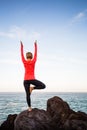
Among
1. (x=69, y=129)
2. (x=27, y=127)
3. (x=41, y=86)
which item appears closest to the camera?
(x=41, y=86)

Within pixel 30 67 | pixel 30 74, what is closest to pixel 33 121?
pixel 30 74

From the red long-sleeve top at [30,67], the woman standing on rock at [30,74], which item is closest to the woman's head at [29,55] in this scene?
the woman standing on rock at [30,74]

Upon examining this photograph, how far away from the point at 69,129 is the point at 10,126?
4.25m

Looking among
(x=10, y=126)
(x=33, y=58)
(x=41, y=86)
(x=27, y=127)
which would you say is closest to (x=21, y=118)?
(x=27, y=127)

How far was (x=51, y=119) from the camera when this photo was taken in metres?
12.3

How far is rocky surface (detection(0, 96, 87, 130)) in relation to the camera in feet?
38.9

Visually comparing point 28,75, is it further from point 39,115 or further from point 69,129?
point 69,129

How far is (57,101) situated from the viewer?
1712cm

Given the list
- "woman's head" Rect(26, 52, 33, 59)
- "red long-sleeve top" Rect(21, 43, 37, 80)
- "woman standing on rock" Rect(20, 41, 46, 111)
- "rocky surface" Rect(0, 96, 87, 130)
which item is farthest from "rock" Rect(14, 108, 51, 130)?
"woman's head" Rect(26, 52, 33, 59)

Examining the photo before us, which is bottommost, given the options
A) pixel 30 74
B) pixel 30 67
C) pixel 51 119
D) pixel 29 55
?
pixel 51 119

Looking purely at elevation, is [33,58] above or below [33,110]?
above

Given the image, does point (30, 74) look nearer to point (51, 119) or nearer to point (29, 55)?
point (29, 55)

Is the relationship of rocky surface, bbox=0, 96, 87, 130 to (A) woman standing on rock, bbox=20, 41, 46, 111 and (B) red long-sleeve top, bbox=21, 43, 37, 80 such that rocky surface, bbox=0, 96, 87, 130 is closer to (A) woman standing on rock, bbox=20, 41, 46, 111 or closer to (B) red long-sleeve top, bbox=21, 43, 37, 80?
(A) woman standing on rock, bbox=20, 41, 46, 111

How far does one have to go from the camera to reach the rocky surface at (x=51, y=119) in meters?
11.9
